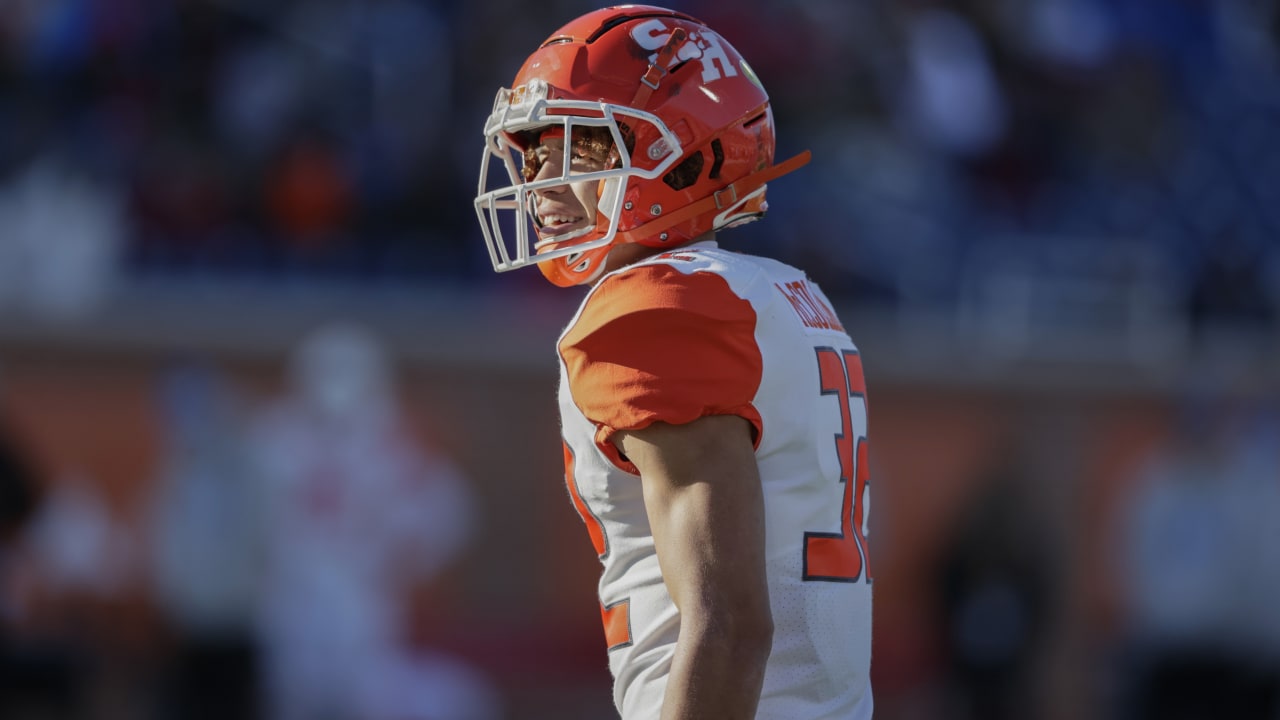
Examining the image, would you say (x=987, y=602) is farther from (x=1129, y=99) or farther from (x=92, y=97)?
(x=92, y=97)

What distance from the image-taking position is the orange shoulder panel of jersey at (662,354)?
78.8 inches

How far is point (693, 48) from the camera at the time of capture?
94.9 inches

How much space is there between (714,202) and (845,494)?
0.46 m

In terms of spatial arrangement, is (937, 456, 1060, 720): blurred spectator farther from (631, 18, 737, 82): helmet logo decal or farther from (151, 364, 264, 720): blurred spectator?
(631, 18, 737, 82): helmet logo decal

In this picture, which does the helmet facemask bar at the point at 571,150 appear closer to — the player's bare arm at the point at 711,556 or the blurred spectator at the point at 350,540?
the player's bare arm at the point at 711,556

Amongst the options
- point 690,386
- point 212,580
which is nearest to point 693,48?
point 690,386

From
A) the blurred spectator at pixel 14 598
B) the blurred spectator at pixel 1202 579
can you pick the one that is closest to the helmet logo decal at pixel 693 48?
the blurred spectator at pixel 14 598

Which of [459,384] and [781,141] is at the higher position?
[781,141]

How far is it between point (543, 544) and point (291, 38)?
321cm

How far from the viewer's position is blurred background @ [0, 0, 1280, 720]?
Answer: 311 inches

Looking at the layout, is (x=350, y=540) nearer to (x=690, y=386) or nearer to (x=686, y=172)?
(x=686, y=172)

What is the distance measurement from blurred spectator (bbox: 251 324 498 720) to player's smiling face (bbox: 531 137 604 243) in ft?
18.3

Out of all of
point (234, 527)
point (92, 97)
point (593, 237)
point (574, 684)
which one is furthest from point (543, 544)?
point (593, 237)

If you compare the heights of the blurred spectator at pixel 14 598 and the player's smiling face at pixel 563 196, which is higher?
the player's smiling face at pixel 563 196
